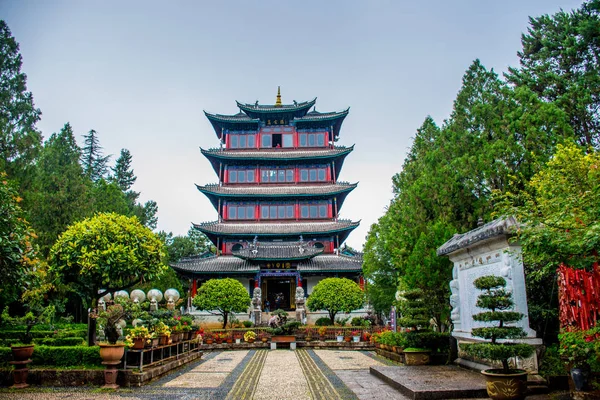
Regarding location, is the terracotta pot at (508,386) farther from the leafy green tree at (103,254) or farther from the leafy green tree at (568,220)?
the leafy green tree at (103,254)

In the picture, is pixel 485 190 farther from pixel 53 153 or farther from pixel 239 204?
pixel 53 153

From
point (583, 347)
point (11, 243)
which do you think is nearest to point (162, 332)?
point (11, 243)

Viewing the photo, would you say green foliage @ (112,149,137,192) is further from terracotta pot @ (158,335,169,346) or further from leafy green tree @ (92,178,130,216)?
terracotta pot @ (158,335,169,346)

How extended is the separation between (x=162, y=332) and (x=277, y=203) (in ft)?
73.3

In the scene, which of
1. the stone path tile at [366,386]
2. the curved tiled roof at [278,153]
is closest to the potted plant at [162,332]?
the stone path tile at [366,386]

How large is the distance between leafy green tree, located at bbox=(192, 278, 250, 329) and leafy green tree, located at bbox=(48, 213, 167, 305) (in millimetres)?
12665

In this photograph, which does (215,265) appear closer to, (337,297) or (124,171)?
(337,297)

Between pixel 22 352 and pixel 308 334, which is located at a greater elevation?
pixel 22 352

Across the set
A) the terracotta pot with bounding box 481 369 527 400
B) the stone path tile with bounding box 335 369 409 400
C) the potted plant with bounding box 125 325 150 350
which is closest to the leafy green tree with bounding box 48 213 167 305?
the potted plant with bounding box 125 325 150 350

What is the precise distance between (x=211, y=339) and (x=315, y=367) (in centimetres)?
935

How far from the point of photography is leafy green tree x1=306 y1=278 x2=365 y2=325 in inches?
944

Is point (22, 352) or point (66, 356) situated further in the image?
point (66, 356)

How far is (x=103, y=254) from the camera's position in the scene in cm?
1061

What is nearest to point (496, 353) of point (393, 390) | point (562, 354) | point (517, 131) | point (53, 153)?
point (562, 354)
